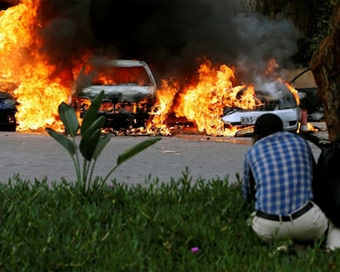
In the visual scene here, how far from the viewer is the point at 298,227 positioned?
4371mm

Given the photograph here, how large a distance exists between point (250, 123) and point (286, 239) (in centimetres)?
980

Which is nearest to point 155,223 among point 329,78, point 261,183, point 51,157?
point 261,183

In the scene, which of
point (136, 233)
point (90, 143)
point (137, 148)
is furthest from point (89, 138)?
point (136, 233)

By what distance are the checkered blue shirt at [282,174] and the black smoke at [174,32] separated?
44.3ft

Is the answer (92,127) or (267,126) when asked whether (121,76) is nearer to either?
(92,127)

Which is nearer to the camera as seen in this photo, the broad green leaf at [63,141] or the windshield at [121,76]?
the broad green leaf at [63,141]

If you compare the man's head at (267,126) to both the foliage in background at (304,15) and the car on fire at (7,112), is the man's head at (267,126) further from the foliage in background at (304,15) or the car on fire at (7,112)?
the foliage in background at (304,15)

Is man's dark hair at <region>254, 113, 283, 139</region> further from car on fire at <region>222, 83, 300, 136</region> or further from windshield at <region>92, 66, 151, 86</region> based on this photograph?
windshield at <region>92, 66, 151, 86</region>

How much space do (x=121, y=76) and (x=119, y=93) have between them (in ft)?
4.37

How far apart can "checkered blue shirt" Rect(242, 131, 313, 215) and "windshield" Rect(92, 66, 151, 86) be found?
1049 cm

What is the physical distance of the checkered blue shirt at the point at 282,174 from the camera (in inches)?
171

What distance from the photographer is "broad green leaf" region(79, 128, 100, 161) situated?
5586 mm

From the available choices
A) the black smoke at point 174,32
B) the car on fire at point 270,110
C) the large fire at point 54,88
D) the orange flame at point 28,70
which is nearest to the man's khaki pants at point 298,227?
the car on fire at point 270,110

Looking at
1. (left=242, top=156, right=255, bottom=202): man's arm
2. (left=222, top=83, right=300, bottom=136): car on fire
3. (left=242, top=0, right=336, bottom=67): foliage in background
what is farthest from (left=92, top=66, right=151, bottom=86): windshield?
(left=242, top=156, right=255, bottom=202): man's arm
